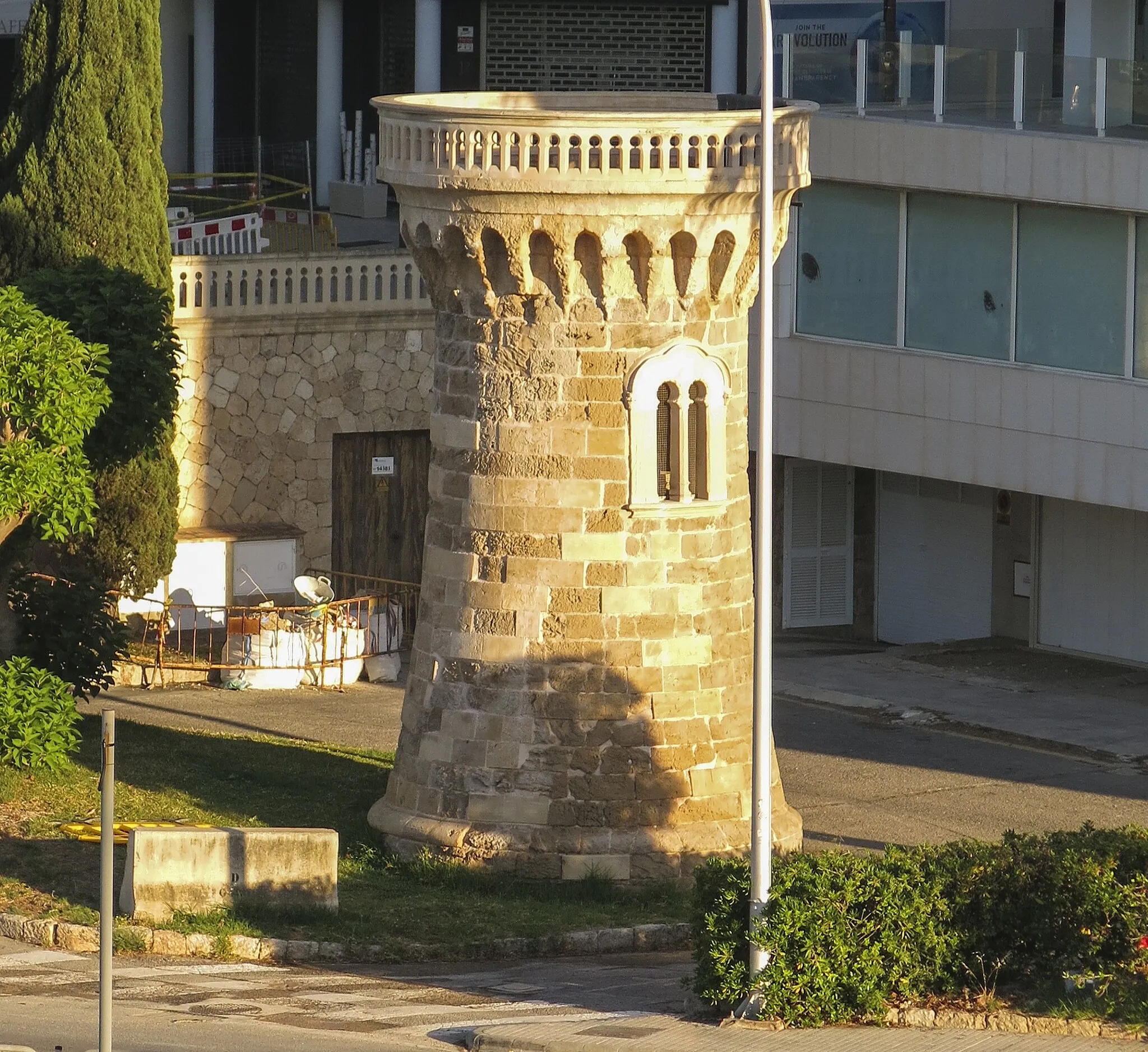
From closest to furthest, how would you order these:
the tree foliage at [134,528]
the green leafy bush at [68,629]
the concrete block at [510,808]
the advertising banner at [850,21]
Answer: the concrete block at [510,808], the green leafy bush at [68,629], the tree foliage at [134,528], the advertising banner at [850,21]


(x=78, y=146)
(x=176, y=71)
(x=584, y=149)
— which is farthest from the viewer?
(x=176, y=71)

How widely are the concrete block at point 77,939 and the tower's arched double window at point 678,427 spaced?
5887 millimetres

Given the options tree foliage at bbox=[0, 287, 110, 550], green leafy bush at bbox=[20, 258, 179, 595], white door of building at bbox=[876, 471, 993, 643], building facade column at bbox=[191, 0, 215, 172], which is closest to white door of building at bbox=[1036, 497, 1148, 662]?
white door of building at bbox=[876, 471, 993, 643]

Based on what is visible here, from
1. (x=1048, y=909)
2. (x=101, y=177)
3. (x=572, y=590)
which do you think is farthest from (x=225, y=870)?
(x=101, y=177)

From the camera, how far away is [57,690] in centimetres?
2408

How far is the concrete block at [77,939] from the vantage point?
64.1ft

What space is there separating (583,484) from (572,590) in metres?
0.93

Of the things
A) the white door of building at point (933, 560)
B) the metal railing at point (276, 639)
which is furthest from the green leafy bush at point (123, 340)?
the white door of building at point (933, 560)

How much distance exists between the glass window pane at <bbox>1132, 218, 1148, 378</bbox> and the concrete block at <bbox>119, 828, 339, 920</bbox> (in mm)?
13517

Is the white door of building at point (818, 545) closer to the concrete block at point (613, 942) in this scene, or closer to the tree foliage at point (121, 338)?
the tree foliage at point (121, 338)

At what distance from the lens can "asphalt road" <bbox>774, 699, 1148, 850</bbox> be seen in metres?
24.7

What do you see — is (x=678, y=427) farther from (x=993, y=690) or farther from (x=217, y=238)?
(x=217, y=238)

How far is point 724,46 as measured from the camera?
43906 millimetres

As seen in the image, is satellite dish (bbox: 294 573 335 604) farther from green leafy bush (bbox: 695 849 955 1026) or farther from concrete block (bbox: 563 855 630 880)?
green leafy bush (bbox: 695 849 955 1026)
